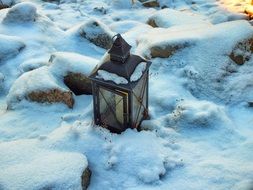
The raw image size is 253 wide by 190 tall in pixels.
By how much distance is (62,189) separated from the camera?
5078 millimetres

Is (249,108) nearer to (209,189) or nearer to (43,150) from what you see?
(209,189)

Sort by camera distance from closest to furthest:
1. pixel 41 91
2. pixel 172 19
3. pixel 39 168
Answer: pixel 39 168
pixel 41 91
pixel 172 19

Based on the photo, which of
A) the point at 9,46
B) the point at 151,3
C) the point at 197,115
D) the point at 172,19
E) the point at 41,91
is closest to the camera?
the point at 197,115

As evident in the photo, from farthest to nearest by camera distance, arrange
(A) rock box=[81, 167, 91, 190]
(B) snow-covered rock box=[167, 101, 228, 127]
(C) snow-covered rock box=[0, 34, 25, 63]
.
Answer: (C) snow-covered rock box=[0, 34, 25, 63], (B) snow-covered rock box=[167, 101, 228, 127], (A) rock box=[81, 167, 91, 190]

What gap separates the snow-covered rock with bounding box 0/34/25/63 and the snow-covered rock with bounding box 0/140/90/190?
3452 mm

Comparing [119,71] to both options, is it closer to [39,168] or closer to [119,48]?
[119,48]

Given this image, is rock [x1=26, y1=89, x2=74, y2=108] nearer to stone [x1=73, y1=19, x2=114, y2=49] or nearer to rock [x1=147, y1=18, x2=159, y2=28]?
stone [x1=73, y1=19, x2=114, y2=49]

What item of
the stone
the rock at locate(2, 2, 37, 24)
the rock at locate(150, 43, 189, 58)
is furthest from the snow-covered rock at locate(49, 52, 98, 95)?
the rock at locate(2, 2, 37, 24)

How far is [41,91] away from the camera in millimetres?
6891

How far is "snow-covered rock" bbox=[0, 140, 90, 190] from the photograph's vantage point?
5.12m

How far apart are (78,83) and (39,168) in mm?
2450

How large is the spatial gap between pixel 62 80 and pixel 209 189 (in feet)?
11.5

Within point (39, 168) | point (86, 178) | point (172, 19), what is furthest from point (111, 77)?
point (172, 19)

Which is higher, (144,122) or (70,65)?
(70,65)
